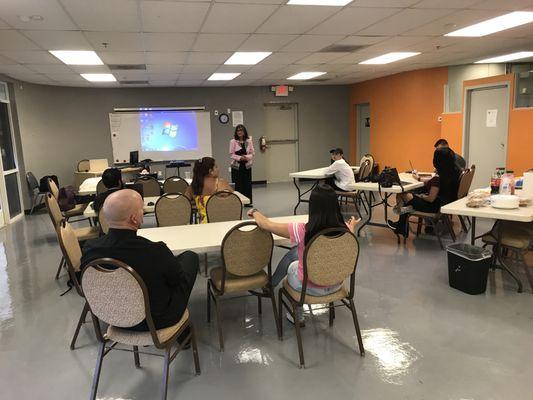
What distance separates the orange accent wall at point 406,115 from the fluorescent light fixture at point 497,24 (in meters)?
3.00

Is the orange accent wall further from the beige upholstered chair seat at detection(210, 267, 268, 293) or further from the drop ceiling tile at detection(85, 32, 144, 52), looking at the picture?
the beige upholstered chair seat at detection(210, 267, 268, 293)

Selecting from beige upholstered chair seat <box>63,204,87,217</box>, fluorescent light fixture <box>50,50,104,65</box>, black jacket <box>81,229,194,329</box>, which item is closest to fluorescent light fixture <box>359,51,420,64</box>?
fluorescent light fixture <box>50,50,104,65</box>

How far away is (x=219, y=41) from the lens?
5.06 metres

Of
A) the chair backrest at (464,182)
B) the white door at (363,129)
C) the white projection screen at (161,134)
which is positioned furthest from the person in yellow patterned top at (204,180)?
the white door at (363,129)

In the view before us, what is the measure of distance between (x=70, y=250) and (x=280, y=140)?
28.5ft

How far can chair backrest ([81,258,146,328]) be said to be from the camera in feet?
6.23

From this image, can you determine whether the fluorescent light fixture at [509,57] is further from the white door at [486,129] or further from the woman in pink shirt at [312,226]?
the woman in pink shirt at [312,226]

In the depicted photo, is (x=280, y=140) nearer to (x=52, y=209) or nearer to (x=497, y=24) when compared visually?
(x=497, y=24)

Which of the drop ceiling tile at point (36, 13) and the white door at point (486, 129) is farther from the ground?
the drop ceiling tile at point (36, 13)

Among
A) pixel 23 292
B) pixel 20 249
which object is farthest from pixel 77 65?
pixel 23 292

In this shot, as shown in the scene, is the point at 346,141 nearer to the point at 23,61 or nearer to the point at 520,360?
the point at 23,61

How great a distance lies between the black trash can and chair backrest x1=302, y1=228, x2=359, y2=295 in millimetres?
1529

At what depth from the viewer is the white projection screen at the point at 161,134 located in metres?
9.71

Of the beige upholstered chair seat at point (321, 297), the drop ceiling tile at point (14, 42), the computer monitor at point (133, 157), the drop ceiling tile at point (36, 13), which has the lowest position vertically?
the beige upholstered chair seat at point (321, 297)
